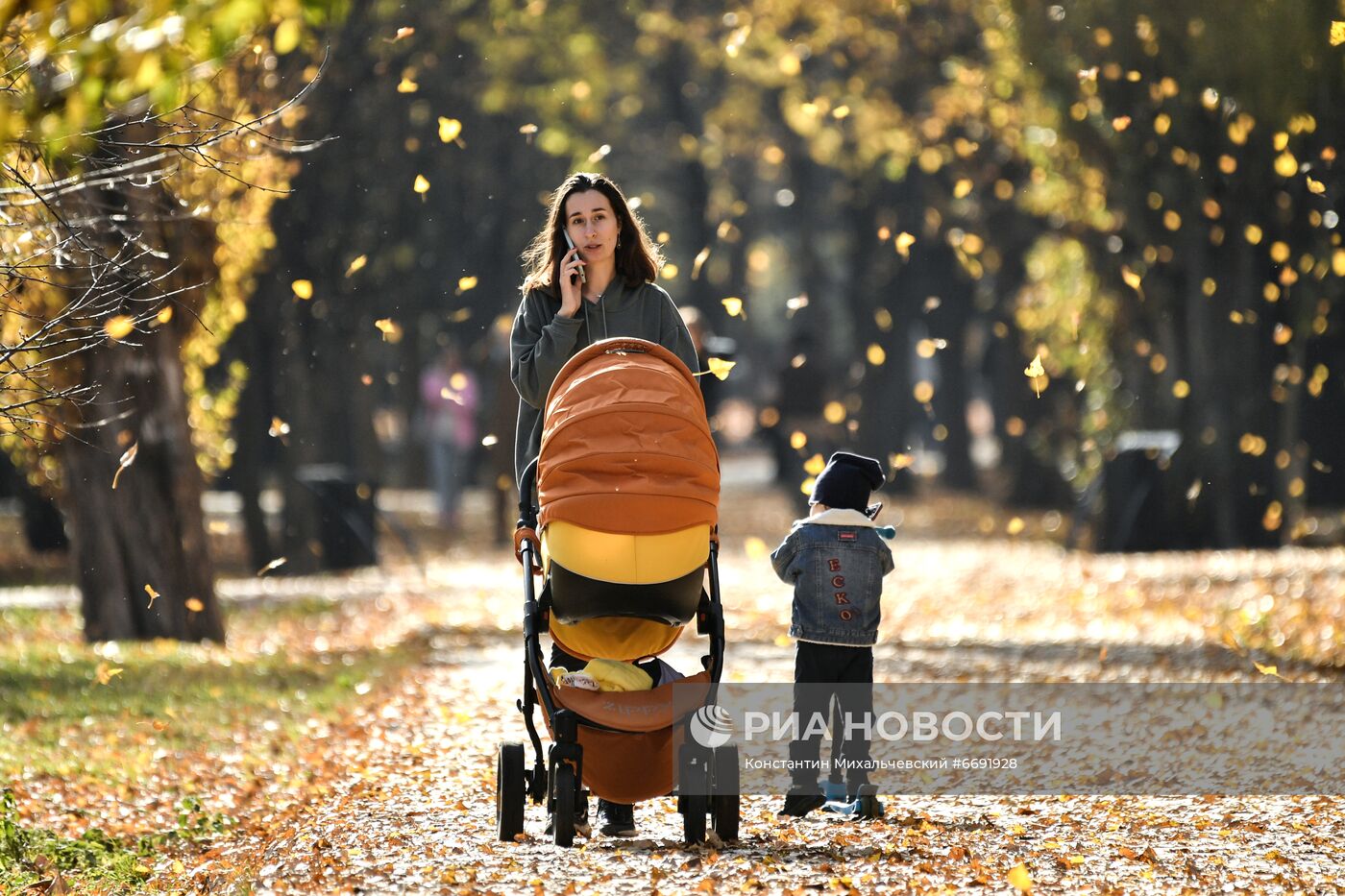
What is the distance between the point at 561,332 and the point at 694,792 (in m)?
1.58

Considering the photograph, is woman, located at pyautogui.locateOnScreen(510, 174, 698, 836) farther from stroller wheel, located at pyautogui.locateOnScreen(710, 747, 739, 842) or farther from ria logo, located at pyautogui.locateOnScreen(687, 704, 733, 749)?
ria logo, located at pyautogui.locateOnScreen(687, 704, 733, 749)

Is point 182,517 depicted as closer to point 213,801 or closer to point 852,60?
point 213,801

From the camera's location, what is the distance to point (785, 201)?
24031 millimetres

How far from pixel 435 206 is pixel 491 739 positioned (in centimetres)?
1968

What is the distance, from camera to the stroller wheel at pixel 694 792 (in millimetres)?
6234

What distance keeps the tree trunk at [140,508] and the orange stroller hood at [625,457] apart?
7281 millimetres

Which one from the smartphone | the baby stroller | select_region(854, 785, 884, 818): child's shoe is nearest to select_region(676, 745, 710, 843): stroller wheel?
the baby stroller

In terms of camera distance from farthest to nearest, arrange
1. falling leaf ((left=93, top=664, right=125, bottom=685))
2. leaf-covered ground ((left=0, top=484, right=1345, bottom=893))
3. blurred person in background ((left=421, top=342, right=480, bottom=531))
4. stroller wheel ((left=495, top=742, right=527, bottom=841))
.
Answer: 1. blurred person in background ((left=421, top=342, right=480, bottom=531))
2. falling leaf ((left=93, top=664, right=125, bottom=685))
3. stroller wheel ((left=495, top=742, right=527, bottom=841))
4. leaf-covered ground ((left=0, top=484, right=1345, bottom=893))

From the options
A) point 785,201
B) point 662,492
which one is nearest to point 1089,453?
point 785,201

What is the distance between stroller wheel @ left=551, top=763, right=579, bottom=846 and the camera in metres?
6.18

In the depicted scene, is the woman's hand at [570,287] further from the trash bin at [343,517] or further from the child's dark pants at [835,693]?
the trash bin at [343,517]

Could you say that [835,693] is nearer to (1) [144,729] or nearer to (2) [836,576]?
(2) [836,576]

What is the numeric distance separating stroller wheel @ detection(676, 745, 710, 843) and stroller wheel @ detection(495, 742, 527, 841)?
1.78 ft

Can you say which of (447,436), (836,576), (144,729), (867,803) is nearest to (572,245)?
(836,576)
